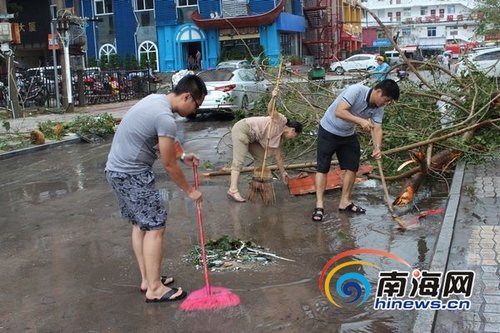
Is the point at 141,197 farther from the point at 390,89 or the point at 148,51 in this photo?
the point at 148,51

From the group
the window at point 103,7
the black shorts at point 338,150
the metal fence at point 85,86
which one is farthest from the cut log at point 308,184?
the window at point 103,7

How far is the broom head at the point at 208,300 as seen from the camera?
13.7ft

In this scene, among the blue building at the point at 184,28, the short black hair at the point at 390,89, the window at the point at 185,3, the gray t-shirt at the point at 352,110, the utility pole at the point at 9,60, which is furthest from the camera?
the window at the point at 185,3

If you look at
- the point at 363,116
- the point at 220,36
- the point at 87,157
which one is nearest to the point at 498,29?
the point at 220,36

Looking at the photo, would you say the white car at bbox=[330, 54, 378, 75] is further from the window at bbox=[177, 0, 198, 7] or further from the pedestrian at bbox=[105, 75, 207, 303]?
the window at bbox=[177, 0, 198, 7]

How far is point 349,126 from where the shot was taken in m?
6.38

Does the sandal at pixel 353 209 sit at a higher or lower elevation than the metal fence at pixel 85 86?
lower

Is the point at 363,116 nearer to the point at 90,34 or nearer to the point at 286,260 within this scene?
the point at 286,260

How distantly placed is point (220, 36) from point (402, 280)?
3613 cm

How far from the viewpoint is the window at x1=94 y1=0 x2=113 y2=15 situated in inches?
1625

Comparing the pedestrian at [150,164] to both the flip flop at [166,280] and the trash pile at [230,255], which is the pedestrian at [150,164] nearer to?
the flip flop at [166,280]

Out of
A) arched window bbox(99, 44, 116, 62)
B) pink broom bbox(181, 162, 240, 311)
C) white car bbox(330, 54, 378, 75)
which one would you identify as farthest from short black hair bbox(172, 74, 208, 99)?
arched window bbox(99, 44, 116, 62)

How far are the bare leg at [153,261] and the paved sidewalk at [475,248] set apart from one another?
1864mm

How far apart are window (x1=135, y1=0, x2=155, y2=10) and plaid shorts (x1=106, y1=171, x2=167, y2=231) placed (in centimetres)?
3763
